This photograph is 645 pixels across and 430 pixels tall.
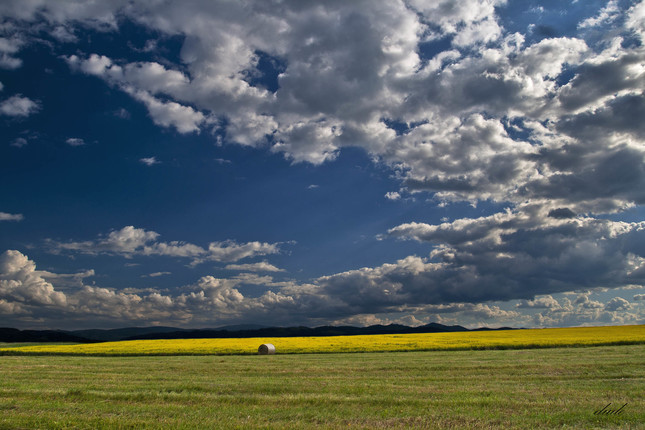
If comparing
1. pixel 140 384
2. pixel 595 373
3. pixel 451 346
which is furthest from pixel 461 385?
pixel 451 346

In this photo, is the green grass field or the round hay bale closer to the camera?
the green grass field

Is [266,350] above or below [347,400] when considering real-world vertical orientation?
below

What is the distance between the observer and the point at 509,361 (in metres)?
24.8

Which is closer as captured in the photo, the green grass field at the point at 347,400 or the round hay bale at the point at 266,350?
the green grass field at the point at 347,400

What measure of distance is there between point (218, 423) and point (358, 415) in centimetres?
389

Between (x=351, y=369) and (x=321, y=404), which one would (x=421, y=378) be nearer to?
(x=351, y=369)

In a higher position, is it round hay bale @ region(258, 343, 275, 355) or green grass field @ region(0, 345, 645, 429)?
green grass field @ region(0, 345, 645, 429)

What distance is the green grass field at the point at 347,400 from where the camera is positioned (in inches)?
423

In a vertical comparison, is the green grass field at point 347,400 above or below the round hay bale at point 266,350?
above

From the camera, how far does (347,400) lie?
13320 mm

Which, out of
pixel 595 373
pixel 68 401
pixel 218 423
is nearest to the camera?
pixel 218 423

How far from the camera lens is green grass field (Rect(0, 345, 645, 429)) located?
423 inches

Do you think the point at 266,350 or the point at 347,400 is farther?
the point at 266,350

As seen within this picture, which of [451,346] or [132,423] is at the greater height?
[132,423]
